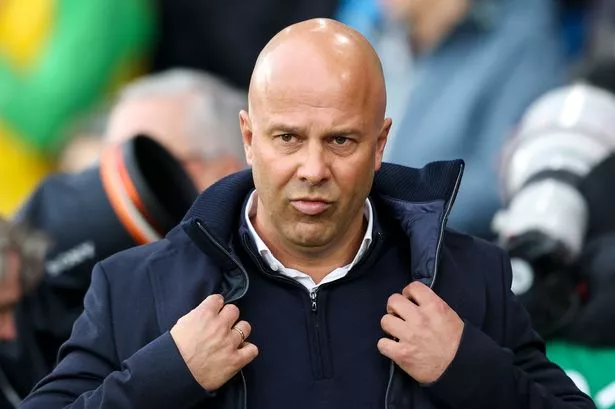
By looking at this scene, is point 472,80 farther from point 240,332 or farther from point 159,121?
point 240,332

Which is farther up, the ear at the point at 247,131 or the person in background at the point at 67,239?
the ear at the point at 247,131

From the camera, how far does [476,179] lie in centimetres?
482

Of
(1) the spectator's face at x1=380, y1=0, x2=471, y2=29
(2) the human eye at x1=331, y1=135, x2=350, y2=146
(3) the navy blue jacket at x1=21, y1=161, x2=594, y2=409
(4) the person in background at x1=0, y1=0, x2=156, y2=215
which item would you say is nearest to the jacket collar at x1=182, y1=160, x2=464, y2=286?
(3) the navy blue jacket at x1=21, y1=161, x2=594, y2=409

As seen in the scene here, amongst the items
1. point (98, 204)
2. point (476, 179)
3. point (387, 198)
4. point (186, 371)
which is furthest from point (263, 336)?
point (476, 179)

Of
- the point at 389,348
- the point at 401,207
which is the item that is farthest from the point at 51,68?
the point at 389,348

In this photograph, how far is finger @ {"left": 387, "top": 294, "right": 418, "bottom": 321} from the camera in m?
2.55

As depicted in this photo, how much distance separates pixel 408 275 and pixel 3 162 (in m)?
3.04

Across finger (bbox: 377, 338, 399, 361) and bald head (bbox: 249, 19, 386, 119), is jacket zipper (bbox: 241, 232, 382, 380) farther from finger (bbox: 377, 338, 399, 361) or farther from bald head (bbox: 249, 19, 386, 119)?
bald head (bbox: 249, 19, 386, 119)

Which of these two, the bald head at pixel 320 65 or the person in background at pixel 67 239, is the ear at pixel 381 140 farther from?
the person in background at pixel 67 239

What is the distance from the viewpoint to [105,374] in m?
2.54

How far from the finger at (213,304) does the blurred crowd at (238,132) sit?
35.4 inches

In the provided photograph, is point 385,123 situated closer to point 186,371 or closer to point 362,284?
point 362,284

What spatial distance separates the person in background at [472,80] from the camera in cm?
491

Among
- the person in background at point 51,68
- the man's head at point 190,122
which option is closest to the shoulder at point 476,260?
the man's head at point 190,122
